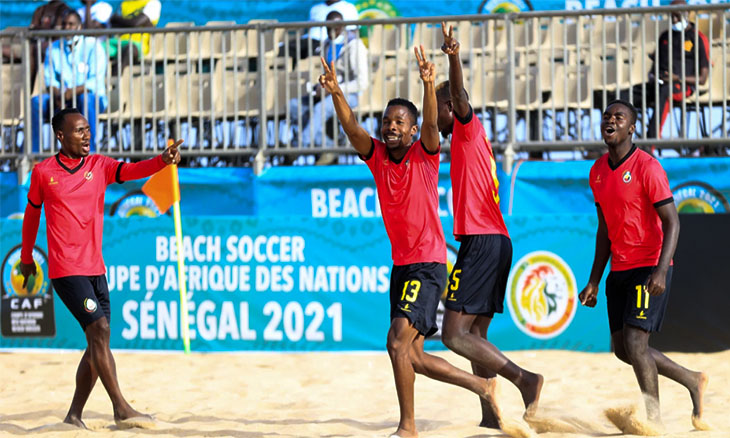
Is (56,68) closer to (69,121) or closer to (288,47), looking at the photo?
(288,47)

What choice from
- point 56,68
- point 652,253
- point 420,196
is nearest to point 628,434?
point 652,253

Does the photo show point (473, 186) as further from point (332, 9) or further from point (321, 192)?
point (332, 9)

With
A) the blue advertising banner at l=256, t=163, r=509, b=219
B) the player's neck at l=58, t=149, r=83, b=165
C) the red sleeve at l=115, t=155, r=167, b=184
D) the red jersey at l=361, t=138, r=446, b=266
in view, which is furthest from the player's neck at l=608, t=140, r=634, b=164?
the blue advertising banner at l=256, t=163, r=509, b=219

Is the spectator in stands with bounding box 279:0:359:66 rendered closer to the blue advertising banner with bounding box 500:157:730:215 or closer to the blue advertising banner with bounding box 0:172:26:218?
the blue advertising banner with bounding box 500:157:730:215

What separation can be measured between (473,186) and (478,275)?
49cm

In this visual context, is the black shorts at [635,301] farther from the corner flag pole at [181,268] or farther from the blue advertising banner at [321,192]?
the corner flag pole at [181,268]

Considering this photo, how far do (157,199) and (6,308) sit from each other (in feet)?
6.26

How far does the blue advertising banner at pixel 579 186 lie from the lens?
868 centimetres

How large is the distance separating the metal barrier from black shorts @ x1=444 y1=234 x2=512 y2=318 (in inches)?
150

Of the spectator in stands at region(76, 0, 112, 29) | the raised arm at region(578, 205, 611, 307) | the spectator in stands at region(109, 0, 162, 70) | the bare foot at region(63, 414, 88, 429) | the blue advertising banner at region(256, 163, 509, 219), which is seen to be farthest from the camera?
the spectator in stands at region(76, 0, 112, 29)

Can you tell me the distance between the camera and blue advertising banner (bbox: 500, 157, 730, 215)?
868cm

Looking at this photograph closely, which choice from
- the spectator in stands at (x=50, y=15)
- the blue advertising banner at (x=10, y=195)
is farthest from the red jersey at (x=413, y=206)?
the spectator in stands at (x=50, y=15)

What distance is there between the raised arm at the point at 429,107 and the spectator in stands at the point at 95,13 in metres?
7.57

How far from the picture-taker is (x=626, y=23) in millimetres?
9266
